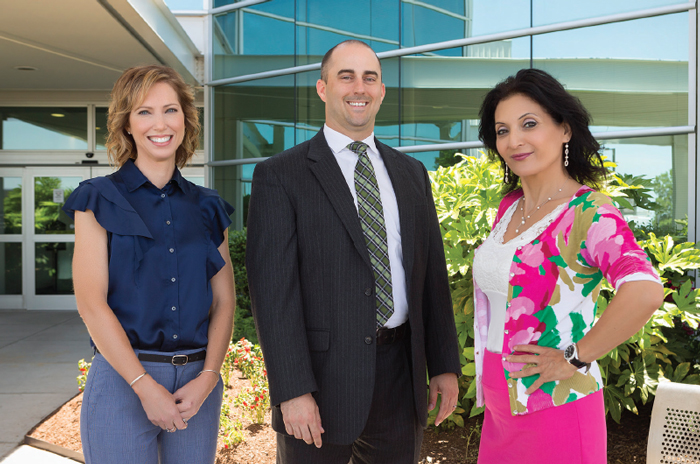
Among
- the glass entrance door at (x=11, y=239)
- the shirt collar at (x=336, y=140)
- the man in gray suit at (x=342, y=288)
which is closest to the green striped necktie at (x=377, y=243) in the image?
the man in gray suit at (x=342, y=288)

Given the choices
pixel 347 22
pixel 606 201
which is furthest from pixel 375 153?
pixel 347 22

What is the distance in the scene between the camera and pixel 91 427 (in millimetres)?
1730

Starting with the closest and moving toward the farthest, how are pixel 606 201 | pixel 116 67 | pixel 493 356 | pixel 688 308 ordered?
pixel 606 201, pixel 493 356, pixel 688 308, pixel 116 67

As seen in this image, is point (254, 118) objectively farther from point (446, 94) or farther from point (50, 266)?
point (50, 266)

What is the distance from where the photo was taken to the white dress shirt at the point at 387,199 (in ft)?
6.73

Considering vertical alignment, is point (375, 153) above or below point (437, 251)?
above

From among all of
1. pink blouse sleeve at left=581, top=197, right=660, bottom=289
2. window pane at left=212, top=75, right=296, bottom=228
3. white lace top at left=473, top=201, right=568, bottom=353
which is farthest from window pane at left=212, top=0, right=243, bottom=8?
pink blouse sleeve at left=581, top=197, right=660, bottom=289

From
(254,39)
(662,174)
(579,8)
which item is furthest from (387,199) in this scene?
(254,39)

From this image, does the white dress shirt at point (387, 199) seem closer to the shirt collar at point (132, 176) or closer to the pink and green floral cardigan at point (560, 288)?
the pink and green floral cardigan at point (560, 288)

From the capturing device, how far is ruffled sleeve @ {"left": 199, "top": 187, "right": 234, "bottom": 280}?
196 centimetres

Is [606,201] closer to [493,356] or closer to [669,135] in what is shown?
[493,356]

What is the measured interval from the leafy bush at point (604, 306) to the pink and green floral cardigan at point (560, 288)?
5.40ft

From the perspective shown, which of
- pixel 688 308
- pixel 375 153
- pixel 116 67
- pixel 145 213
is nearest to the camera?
pixel 145 213

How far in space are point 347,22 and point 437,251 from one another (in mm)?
7224
